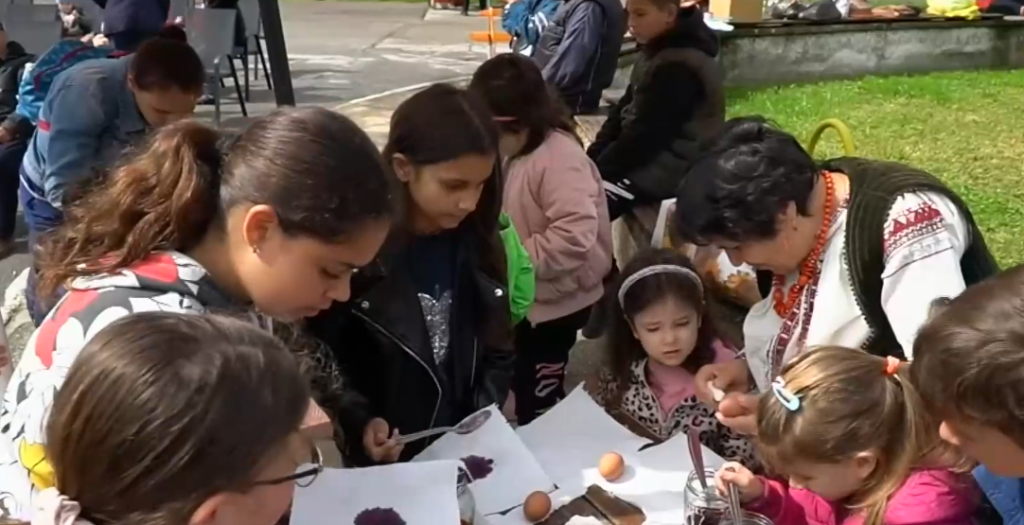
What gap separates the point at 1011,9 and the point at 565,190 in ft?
28.7

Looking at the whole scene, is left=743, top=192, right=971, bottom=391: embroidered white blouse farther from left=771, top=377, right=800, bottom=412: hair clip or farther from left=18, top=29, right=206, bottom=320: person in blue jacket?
left=18, top=29, right=206, bottom=320: person in blue jacket

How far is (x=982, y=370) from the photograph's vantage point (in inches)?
51.4

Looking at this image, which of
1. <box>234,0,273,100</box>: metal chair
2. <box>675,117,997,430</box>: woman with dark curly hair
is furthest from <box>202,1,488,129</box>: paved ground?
<box>675,117,997,430</box>: woman with dark curly hair

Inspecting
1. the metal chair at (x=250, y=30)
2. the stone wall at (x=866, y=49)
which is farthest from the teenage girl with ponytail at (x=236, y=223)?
the metal chair at (x=250, y=30)

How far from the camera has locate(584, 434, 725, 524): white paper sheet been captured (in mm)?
1820

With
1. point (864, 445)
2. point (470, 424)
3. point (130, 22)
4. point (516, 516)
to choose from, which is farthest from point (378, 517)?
point (130, 22)

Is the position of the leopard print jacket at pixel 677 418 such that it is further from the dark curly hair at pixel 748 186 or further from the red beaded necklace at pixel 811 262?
the dark curly hair at pixel 748 186

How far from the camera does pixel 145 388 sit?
42.1 inches

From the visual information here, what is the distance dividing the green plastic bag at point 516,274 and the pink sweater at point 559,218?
0.45 meters

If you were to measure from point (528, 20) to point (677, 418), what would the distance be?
10.2ft

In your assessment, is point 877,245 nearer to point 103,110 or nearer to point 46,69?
point 103,110

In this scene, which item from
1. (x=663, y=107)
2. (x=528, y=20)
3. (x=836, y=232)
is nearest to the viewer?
(x=836, y=232)

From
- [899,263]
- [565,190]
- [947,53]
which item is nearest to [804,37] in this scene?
[947,53]

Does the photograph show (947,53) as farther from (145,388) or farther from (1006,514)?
(145,388)
